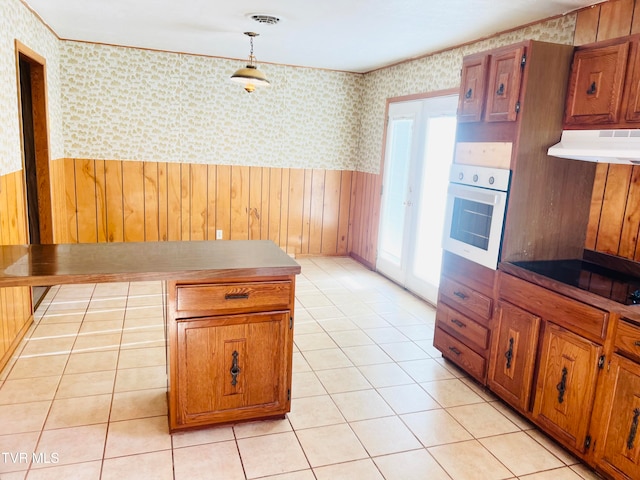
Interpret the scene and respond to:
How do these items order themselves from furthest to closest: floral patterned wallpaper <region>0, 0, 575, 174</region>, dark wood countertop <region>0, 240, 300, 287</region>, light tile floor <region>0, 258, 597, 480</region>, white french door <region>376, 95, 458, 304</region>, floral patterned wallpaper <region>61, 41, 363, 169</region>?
1. floral patterned wallpaper <region>61, 41, 363, 169</region>
2. floral patterned wallpaper <region>0, 0, 575, 174</region>
3. white french door <region>376, 95, 458, 304</region>
4. light tile floor <region>0, 258, 597, 480</region>
5. dark wood countertop <region>0, 240, 300, 287</region>

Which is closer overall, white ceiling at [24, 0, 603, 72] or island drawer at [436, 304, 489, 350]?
island drawer at [436, 304, 489, 350]

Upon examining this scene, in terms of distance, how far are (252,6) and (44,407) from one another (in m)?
2.81

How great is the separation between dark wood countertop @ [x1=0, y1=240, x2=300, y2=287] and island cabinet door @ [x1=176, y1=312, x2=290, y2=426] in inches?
9.9

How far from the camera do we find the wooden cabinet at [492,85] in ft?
8.55

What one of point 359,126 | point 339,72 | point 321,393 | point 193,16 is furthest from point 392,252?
point 193,16

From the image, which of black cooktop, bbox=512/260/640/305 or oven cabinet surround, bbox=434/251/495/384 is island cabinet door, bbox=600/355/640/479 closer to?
black cooktop, bbox=512/260/640/305

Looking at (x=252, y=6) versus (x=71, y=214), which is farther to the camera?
(x=71, y=214)

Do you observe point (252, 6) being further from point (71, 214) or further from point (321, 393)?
point (71, 214)

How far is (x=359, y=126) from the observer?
19.9ft

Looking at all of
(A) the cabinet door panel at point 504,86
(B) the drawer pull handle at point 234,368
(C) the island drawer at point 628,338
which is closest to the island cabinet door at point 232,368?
(B) the drawer pull handle at point 234,368

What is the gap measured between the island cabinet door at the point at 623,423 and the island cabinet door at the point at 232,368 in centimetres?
151

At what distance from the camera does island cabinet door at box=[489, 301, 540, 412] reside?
8.27ft

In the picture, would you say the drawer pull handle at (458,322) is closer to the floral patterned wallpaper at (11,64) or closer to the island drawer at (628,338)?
the island drawer at (628,338)

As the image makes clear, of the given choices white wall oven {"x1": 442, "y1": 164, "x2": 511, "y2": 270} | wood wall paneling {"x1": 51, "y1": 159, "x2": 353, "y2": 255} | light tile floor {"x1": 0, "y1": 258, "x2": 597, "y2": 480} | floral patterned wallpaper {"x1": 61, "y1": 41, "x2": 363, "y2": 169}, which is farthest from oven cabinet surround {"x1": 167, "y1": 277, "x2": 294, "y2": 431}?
floral patterned wallpaper {"x1": 61, "y1": 41, "x2": 363, "y2": 169}
